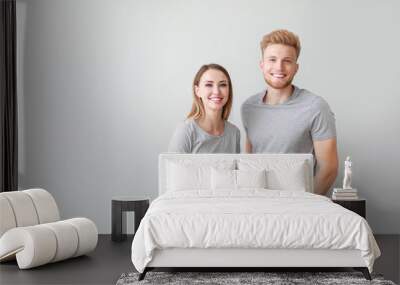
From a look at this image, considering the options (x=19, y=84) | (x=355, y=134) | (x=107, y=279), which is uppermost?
(x=19, y=84)

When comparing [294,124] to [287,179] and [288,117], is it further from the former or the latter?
[287,179]

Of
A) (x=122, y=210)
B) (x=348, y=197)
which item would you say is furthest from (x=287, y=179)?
(x=122, y=210)

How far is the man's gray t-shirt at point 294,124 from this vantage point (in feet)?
21.1

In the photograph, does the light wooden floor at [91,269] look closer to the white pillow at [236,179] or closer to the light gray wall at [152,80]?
the white pillow at [236,179]

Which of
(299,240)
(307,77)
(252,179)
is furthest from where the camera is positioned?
(307,77)

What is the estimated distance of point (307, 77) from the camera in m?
7.20

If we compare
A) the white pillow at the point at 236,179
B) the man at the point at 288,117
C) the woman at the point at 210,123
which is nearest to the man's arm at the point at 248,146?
the man at the point at 288,117

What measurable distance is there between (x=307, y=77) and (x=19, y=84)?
3014 millimetres

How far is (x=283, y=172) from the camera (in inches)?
235

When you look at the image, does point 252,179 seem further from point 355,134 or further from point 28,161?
point 28,161

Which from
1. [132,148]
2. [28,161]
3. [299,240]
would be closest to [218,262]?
[299,240]

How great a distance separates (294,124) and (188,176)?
1192 mm

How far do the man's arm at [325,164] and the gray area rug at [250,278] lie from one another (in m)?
1.72

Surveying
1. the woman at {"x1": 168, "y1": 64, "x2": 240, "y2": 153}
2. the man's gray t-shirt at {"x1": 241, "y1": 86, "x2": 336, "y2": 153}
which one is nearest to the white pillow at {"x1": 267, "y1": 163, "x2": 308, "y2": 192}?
the man's gray t-shirt at {"x1": 241, "y1": 86, "x2": 336, "y2": 153}
